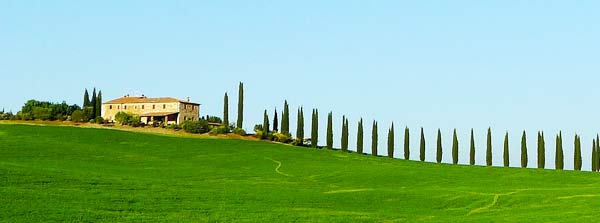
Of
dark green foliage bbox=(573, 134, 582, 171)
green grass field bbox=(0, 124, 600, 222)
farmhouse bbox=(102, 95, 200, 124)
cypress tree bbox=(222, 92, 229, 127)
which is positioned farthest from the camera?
farmhouse bbox=(102, 95, 200, 124)

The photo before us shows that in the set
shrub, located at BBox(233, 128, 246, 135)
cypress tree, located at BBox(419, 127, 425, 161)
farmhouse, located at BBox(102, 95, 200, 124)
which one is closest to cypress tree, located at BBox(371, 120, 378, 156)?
cypress tree, located at BBox(419, 127, 425, 161)

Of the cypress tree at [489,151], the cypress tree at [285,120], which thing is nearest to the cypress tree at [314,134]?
the cypress tree at [285,120]

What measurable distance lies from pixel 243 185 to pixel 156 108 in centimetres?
5889

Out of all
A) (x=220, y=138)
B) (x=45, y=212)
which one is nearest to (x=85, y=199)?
(x=45, y=212)

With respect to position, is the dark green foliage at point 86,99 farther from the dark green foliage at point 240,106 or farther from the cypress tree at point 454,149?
the cypress tree at point 454,149

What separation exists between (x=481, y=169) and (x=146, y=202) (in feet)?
125

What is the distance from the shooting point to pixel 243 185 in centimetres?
5016

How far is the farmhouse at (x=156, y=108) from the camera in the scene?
105 metres

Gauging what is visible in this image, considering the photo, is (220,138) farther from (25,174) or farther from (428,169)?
(25,174)

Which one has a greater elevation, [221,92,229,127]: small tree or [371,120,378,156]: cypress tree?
[221,92,229,127]: small tree

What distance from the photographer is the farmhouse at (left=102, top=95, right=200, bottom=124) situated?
105125 millimetres

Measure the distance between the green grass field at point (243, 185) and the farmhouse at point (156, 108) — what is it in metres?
24.1

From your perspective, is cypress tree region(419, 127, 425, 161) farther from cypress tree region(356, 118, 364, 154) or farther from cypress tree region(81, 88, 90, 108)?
cypress tree region(81, 88, 90, 108)

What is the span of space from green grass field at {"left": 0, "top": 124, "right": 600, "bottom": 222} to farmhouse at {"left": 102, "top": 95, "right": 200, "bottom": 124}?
79.1ft
